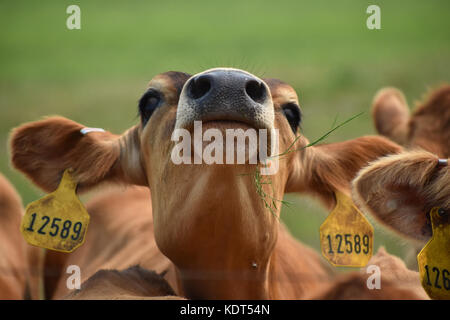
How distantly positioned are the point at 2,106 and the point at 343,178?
421 centimetres

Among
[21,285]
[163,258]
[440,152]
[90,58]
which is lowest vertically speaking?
[21,285]

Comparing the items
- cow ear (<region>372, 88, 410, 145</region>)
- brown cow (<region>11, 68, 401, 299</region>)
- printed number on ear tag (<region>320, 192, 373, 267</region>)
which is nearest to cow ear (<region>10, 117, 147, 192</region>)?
brown cow (<region>11, 68, 401, 299</region>)

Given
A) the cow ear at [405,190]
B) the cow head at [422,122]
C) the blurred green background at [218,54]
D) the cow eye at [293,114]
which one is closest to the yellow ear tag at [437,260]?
the cow ear at [405,190]

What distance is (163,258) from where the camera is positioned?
3957 mm

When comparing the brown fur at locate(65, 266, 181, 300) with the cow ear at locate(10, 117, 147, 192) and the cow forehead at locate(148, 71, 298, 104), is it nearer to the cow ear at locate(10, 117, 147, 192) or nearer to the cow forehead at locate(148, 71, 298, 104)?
the cow ear at locate(10, 117, 147, 192)

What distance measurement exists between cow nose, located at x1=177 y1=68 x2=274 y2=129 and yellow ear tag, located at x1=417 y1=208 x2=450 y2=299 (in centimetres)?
90

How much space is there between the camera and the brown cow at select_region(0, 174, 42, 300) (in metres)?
4.90

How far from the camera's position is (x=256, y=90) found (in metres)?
2.81

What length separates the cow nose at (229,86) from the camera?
2.72 m

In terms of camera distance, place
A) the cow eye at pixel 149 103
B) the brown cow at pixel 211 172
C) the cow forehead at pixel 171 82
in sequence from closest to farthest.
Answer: the brown cow at pixel 211 172, the cow forehead at pixel 171 82, the cow eye at pixel 149 103

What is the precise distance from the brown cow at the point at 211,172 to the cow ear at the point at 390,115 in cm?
182

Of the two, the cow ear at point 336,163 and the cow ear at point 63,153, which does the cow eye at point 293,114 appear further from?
the cow ear at point 63,153
